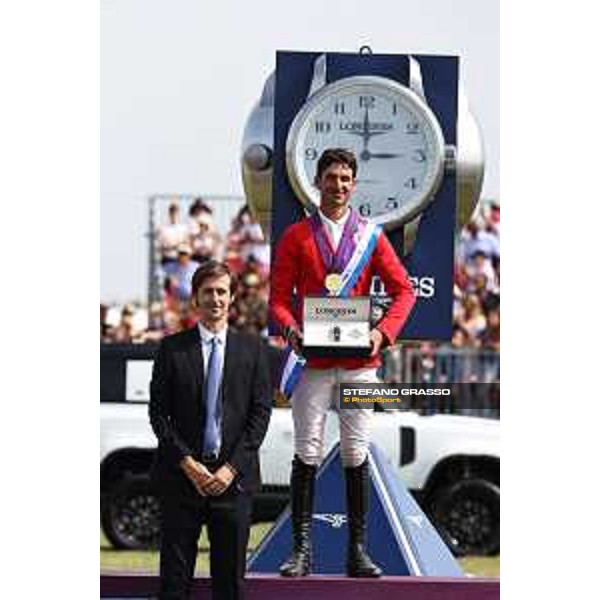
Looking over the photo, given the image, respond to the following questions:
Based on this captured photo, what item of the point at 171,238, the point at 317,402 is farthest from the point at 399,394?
the point at 171,238

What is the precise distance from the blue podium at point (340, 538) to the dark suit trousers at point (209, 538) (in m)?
0.40

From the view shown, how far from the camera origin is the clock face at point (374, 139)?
1041cm

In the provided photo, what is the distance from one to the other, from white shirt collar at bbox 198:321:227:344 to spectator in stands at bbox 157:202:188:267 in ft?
3.16

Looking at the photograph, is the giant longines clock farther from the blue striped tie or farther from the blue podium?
the blue podium

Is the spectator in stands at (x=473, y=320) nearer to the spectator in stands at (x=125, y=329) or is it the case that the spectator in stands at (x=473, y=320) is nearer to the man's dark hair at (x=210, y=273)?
the spectator in stands at (x=125, y=329)

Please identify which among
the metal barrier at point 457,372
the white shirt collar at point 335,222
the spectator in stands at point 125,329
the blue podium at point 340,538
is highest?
the white shirt collar at point 335,222

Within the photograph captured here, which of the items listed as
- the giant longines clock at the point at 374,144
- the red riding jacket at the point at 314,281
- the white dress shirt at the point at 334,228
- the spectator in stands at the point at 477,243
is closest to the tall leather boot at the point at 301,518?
the red riding jacket at the point at 314,281

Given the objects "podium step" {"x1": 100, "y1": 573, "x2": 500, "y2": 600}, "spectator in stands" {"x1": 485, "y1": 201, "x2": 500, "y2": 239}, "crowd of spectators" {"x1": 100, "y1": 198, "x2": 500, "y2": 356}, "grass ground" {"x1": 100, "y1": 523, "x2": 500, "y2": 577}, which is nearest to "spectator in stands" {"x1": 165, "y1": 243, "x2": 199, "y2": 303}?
"crowd of spectators" {"x1": 100, "y1": 198, "x2": 500, "y2": 356}

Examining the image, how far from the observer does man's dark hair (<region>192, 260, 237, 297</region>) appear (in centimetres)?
1000
